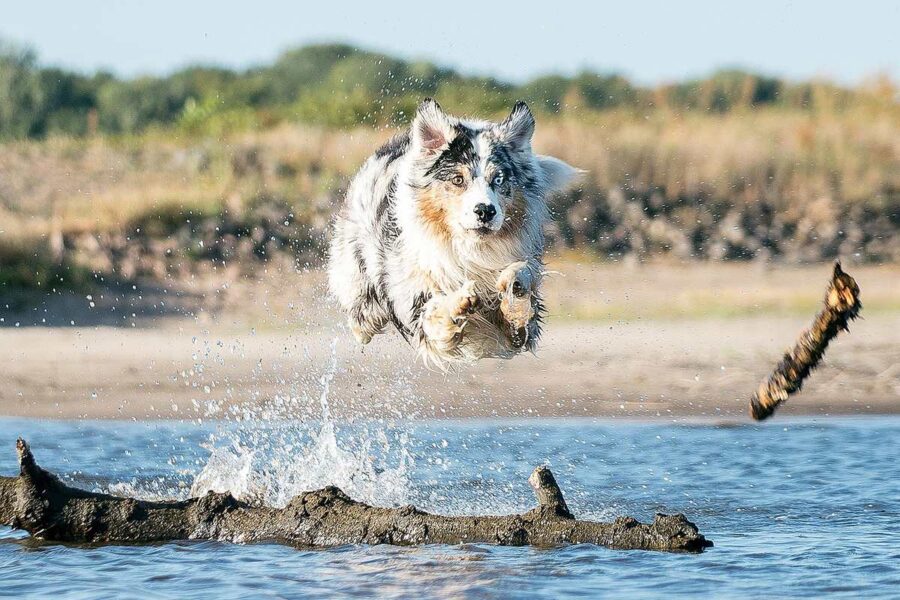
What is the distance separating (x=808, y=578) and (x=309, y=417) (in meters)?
4.94

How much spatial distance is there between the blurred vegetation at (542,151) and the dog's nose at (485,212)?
5991 millimetres

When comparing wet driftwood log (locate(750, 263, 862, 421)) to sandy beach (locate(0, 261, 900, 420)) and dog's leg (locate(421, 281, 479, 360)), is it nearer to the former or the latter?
dog's leg (locate(421, 281, 479, 360))

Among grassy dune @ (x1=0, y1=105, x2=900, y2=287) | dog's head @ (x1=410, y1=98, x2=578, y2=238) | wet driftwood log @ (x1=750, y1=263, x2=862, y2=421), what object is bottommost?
wet driftwood log @ (x1=750, y1=263, x2=862, y2=421)

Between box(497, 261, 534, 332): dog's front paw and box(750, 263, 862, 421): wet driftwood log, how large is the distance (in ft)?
5.00

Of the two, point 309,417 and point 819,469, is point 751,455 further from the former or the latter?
point 309,417

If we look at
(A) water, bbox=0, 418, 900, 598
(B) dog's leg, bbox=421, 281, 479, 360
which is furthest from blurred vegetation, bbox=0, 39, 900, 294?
(B) dog's leg, bbox=421, 281, 479, 360

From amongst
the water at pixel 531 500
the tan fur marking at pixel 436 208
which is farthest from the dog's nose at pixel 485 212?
the water at pixel 531 500

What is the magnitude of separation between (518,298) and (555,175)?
88 centimetres

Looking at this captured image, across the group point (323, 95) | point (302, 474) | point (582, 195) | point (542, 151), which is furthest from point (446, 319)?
point (323, 95)

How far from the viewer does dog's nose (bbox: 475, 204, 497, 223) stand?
670 centimetres

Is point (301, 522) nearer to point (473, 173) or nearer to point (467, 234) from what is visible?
point (467, 234)

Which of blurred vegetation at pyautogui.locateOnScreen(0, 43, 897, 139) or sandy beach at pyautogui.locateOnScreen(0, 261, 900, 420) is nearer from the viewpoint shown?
sandy beach at pyautogui.locateOnScreen(0, 261, 900, 420)

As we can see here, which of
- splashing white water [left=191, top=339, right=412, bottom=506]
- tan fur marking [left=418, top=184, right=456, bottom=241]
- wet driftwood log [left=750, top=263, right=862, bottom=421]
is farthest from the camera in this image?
splashing white water [left=191, top=339, right=412, bottom=506]

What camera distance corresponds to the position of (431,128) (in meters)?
7.13
